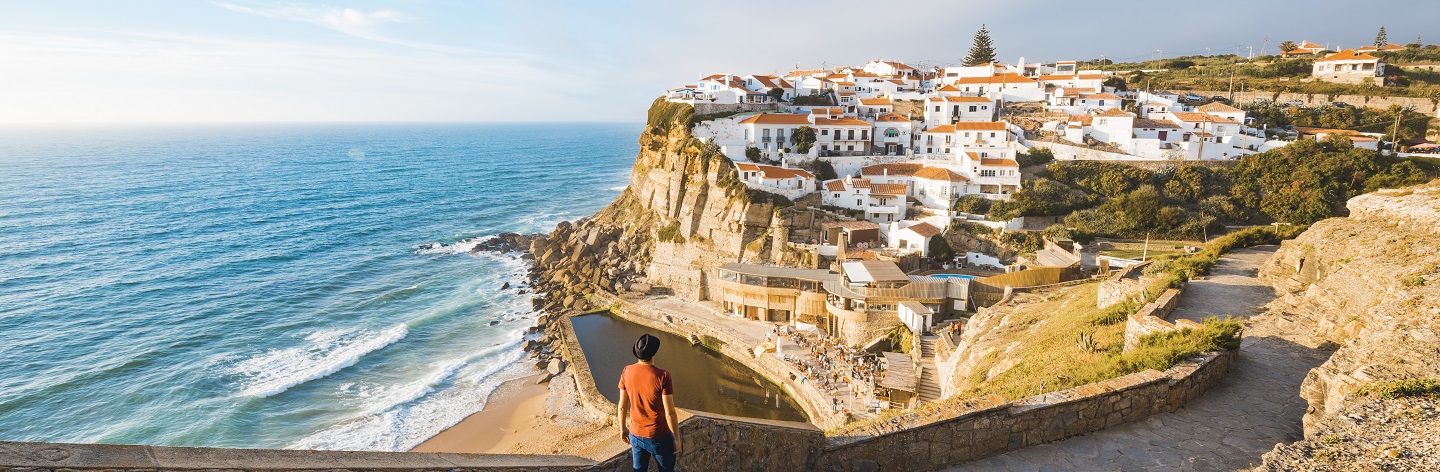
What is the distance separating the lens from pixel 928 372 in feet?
74.4

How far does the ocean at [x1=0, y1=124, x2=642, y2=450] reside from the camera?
974 inches

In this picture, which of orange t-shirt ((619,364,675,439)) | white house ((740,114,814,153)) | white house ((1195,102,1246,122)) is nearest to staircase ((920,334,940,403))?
orange t-shirt ((619,364,675,439))

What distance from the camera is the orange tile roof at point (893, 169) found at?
141ft

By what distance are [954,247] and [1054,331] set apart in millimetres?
19424

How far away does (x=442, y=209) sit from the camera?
6950cm

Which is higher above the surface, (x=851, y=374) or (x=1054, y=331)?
(x=1054, y=331)

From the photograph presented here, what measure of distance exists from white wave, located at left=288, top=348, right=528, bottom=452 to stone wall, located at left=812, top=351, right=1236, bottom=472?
67.1 feet

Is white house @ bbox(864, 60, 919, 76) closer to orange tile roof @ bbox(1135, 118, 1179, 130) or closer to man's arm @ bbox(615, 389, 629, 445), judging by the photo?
orange tile roof @ bbox(1135, 118, 1179, 130)

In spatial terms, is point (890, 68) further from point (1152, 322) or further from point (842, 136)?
point (1152, 322)

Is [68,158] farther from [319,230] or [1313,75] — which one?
[1313,75]

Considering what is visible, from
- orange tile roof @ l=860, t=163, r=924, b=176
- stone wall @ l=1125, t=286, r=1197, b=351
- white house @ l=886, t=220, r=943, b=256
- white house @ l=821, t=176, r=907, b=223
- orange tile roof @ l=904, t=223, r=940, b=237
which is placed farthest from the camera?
orange tile roof @ l=860, t=163, r=924, b=176

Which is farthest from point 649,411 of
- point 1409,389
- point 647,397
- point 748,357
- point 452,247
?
point 452,247

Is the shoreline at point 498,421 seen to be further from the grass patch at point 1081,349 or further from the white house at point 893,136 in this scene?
the white house at point 893,136

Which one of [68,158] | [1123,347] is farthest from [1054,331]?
[68,158]
